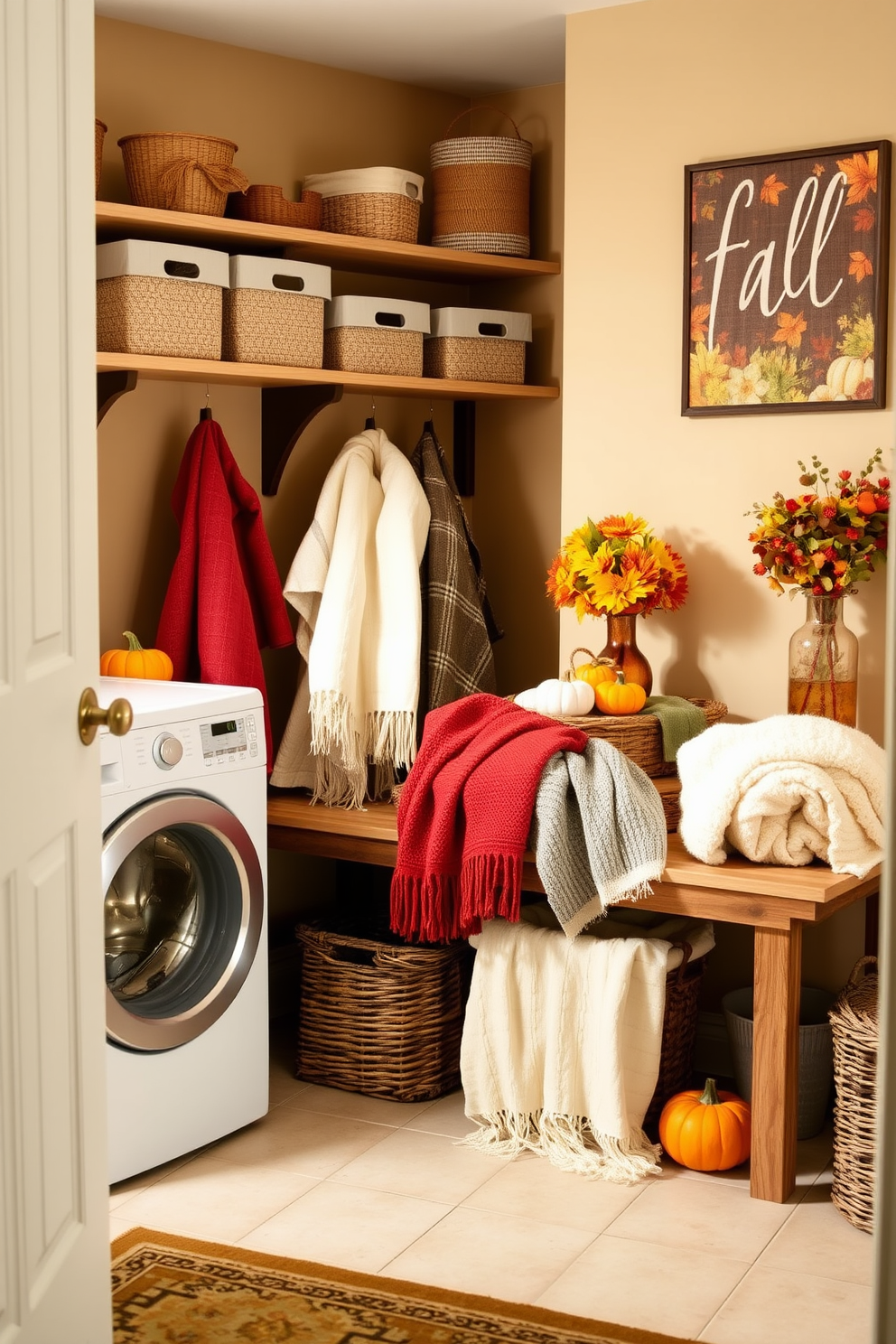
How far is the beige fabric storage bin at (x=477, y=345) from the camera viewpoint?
147 inches

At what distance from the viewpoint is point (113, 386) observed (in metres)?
3.23

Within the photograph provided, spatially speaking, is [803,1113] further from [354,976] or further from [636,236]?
[636,236]

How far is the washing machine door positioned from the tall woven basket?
166 cm

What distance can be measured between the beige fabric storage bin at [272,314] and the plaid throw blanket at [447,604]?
1.52ft

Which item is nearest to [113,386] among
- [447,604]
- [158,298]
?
[158,298]

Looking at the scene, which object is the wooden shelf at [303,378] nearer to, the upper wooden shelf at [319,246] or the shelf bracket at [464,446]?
the shelf bracket at [464,446]

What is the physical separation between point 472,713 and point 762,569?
2.22 feet

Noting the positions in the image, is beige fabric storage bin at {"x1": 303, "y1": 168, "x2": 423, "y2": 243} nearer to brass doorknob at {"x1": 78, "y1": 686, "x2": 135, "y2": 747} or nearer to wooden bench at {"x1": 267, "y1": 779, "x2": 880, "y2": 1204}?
wooden bench at {"x1": 267, "y1": 779, "x2": 880, "y2": 1204}

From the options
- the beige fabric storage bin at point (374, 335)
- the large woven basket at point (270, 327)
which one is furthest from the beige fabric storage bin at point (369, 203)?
the large woven basket at point (270, 327)

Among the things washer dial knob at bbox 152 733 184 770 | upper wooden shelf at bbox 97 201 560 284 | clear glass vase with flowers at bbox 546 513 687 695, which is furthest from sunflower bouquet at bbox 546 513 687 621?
washer dial knob at bbox 152 733 184 770

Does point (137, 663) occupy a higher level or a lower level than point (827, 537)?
lower

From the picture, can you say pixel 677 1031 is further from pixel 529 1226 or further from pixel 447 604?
pixel 447 604

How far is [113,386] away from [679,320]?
4.16 ft

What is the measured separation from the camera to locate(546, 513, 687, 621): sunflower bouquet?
3.24 meters
